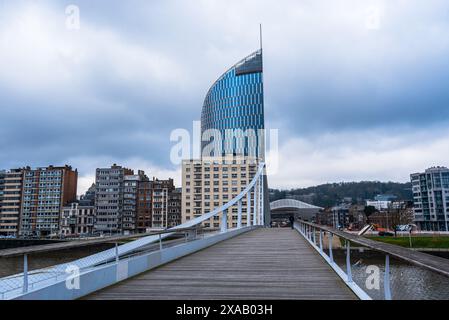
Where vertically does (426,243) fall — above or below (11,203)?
below

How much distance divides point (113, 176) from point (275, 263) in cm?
7211

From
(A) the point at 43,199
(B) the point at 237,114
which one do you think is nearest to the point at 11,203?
(A) the point at 43,199

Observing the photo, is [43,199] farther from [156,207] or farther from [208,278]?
[208,278]

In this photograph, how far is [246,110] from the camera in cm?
9862

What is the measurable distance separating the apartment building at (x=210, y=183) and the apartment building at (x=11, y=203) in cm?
3707

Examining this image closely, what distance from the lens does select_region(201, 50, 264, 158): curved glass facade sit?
322 ft

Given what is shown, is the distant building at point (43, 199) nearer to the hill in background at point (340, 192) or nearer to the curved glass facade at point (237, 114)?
the curved glass facade at point (237, 114)

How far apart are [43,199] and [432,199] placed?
263ft

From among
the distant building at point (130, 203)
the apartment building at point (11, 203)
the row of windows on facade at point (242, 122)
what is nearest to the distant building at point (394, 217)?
the row of windows on facade at point (242, 122)

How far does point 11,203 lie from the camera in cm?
7850
